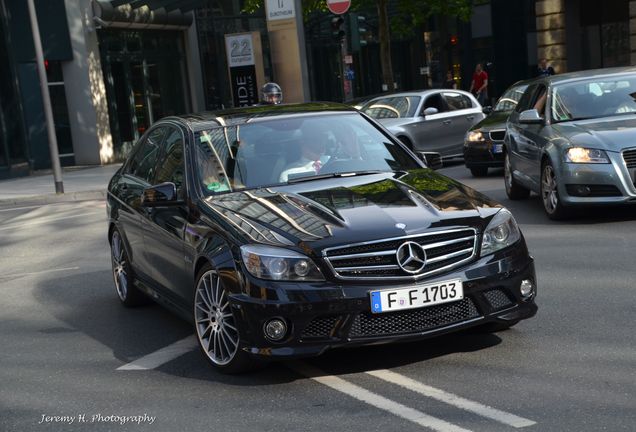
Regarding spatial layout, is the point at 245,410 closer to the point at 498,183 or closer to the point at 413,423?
the point at 413,423

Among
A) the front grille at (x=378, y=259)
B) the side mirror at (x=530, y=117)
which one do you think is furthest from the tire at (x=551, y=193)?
the front grille at (x=378, y=259)

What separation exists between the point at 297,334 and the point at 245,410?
0.53 meters

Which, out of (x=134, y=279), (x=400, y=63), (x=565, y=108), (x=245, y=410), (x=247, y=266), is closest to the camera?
(x=245, y=410)

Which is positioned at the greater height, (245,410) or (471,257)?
(471,257)

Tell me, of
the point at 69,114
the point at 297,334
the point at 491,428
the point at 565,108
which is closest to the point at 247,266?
the point at 297,334

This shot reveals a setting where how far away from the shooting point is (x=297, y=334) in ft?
19.5

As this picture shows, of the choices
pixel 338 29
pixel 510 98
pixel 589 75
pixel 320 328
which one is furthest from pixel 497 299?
pixel 338 29

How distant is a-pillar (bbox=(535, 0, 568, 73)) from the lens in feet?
106

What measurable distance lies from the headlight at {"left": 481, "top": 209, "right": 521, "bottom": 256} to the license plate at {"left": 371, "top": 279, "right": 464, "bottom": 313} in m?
0.36

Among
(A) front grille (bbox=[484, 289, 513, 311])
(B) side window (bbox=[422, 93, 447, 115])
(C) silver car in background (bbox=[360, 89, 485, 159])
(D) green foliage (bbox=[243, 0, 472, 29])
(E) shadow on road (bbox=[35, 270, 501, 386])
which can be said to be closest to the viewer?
(A) front grille (bbox=[484, 289, 513, 311])

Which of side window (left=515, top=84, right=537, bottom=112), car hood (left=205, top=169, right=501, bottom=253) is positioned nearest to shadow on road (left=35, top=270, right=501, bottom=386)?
car hood (left=205, top=169, right=501, bottom=253)

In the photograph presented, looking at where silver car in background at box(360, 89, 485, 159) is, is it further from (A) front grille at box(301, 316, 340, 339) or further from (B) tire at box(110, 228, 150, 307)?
(A) front grille at box(301, 316, 340, 339)

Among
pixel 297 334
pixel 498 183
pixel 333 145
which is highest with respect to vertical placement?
pixel 333 145

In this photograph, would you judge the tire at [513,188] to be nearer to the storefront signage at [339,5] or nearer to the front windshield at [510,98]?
the front windshield at [510,98]
